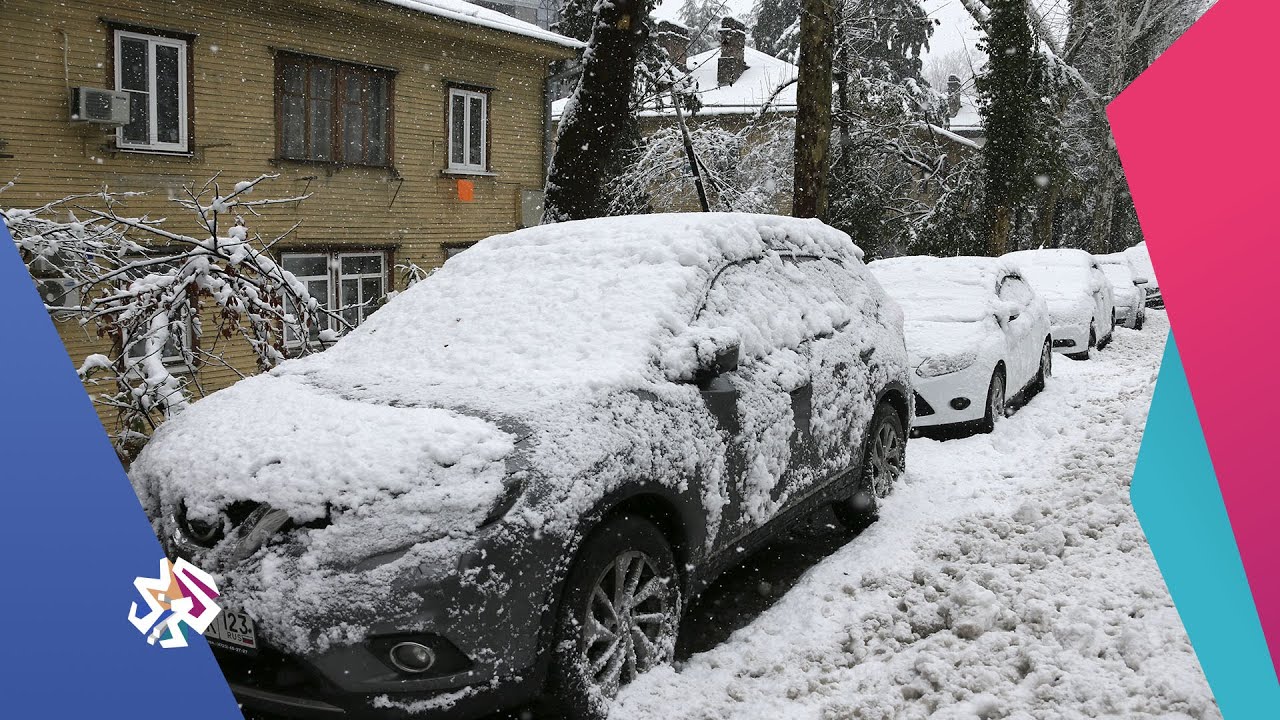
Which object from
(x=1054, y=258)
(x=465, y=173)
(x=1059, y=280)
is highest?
(x=465, y=173)

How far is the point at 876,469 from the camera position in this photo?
19.4 feet

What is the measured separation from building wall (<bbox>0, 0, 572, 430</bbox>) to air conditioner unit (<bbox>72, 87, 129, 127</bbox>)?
308 millimetres

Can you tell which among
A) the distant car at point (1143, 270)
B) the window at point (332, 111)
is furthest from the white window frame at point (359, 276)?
the distant car at point (1143, 270)

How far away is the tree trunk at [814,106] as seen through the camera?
11023 mm

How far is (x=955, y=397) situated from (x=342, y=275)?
11.9 metres

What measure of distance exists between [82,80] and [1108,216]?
3129cm

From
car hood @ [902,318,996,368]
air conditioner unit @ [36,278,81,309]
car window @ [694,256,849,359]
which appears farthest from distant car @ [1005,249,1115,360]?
air conditioner unit @ [36,278,81,309]

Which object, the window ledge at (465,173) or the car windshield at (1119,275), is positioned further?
the car windshield at (1119,275)

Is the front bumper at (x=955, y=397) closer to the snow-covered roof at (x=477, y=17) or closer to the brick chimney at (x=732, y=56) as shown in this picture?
the snow-covered roof at (x=477, y=17)

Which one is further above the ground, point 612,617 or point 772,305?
point 772,305

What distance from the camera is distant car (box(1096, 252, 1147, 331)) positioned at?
19.0 m

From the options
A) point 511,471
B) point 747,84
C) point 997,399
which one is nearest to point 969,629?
point 511,471

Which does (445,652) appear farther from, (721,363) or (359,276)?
(359,276)

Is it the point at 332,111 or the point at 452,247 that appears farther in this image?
the point at 452,247
